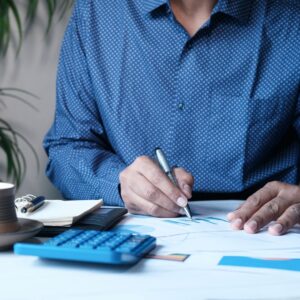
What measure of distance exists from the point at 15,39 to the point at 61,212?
1055 millimetres

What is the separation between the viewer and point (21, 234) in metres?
0.93

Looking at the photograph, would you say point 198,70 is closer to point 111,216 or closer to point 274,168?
point 274,168

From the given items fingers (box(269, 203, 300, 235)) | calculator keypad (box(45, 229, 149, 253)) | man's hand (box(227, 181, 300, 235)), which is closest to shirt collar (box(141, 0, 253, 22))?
man's hand (box(227, 181, 300, 235))

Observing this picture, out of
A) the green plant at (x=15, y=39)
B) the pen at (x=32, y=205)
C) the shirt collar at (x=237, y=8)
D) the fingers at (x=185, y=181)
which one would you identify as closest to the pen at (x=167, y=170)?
the fingers at (x=185, y=181)

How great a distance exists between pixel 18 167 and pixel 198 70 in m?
0.74

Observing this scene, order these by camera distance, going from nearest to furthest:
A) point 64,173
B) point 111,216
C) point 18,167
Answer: point 111,216 → point 64,173 → point 18,167

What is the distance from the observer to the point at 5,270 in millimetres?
850

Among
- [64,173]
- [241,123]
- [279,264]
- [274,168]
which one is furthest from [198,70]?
[279,264]

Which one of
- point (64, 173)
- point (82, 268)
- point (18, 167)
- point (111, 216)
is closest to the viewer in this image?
point (82, 268)

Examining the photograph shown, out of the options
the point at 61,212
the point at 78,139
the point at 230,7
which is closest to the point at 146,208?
the point at 61,212

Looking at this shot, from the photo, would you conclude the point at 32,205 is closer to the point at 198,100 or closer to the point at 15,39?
the point at 198,100

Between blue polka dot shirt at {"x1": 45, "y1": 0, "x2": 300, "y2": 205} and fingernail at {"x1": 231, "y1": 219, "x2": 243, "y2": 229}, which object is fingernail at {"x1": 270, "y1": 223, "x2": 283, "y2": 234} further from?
blue polka dot shirt at {"x1": 45, "y1": 0, "x2": 300, "y2": 205}

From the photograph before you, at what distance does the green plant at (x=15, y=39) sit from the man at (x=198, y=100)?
348 mm

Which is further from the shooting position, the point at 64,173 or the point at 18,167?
the point at 18,167
